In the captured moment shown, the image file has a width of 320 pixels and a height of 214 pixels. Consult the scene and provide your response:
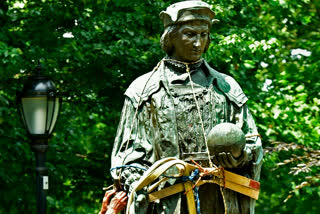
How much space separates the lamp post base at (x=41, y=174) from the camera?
1066 centimetres

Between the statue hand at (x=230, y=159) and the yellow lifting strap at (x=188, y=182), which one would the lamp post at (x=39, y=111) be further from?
the statue hand at (x=230, y=159)

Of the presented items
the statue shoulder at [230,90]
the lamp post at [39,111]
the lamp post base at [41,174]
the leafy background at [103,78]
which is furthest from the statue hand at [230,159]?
the leafy background at [103,78]

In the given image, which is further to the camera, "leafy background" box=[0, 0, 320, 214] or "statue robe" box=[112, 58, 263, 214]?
"leafy background" box=[0, 0, 320, 214]

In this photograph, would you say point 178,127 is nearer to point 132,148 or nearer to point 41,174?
point 132,148

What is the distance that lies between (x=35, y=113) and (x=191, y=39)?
16.2 feet

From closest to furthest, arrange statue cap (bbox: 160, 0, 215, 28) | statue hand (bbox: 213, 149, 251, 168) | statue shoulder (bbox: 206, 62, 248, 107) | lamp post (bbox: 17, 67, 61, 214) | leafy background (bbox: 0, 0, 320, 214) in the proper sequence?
statue hand (bbox: 213, 149, 251, 168) < statue cap (bbox: 160, 0, 215, 28) < statue shoulder (bbox: 206, 62, 248, 107) < lamp post (bbox: 17, 67, 61, 214) < leafy background (bbox: 0, 0, 320, 214)

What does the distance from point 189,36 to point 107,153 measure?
7477 mm

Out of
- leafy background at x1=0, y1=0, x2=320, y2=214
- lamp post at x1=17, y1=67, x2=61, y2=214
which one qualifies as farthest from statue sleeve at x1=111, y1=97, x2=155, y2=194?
leafy background at x1=0, y1=0, x2=320, y2=214

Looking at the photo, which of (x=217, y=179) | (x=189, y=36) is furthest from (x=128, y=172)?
(x=189, y=36)

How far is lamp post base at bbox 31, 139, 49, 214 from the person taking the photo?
10.7 m

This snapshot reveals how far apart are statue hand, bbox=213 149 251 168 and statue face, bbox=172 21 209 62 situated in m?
0.91

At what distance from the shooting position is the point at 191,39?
21.3 feet

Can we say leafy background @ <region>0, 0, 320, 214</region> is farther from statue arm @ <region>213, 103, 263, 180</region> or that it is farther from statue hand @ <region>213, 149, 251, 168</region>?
statue hand @ <region>213, 149, 251, 168</region>

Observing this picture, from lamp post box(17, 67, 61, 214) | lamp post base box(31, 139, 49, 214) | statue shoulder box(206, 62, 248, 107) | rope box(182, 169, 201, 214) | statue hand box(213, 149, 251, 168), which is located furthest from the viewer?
lamp post box(17, 67, 61, 214)
